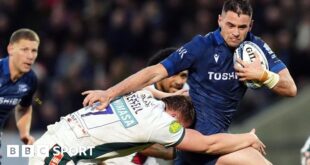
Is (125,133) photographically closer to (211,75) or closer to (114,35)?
(211,75)

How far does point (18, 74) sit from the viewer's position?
32.1 ft

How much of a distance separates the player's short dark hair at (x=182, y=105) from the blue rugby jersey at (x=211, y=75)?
10.9 inches

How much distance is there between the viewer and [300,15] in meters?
15.3

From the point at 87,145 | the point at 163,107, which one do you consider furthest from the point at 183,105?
the point at 87,145

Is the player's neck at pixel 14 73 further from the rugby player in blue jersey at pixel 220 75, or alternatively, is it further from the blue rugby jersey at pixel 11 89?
the rugby player in blue jersey at pixel 220 75

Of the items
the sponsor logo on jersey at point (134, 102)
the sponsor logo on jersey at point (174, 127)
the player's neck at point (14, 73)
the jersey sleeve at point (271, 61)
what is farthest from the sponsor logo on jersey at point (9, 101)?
the jersey sleeve at point (271, 61)

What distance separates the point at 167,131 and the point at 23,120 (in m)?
2.87

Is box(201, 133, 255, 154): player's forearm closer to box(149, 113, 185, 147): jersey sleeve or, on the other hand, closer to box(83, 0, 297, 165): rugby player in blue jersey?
box(83, 0, 297, 165): rugby player in blue jersey

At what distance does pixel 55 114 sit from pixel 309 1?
15.5 feet

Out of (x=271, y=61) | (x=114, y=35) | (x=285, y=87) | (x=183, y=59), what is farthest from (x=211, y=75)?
(x=114, y=35)

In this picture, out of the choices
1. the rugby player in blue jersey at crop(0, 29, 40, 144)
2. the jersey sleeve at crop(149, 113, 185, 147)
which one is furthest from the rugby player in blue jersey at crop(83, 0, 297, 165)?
the rugby player in blue jersey at crop(0, 29, 40, 144)

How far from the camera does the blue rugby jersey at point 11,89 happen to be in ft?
31.8

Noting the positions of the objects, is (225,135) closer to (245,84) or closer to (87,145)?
(245,84)

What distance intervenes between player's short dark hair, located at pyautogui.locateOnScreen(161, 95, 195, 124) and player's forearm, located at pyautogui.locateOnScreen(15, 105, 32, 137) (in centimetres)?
250
